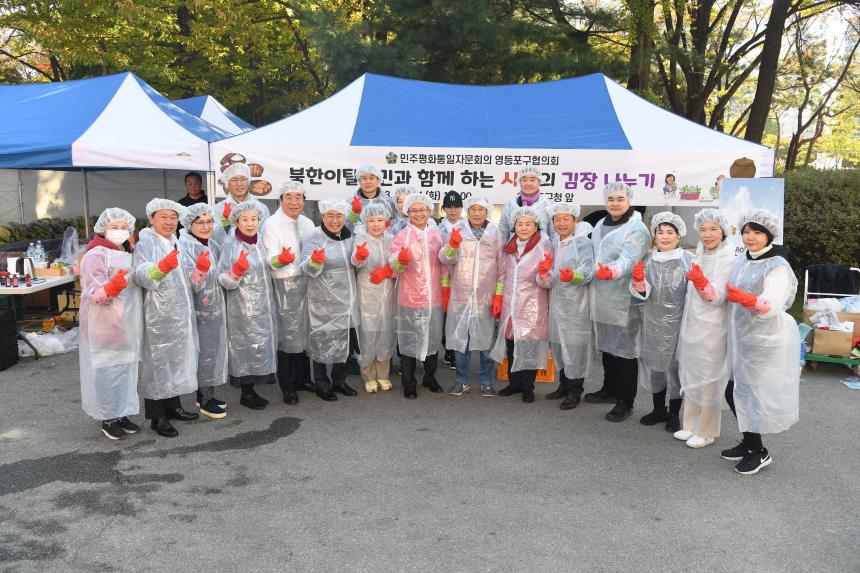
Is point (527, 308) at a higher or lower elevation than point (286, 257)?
lower

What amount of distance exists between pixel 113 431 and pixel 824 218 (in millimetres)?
8587

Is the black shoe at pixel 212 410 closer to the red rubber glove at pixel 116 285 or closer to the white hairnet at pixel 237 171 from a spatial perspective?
the red rubber glove at pixel 116 285

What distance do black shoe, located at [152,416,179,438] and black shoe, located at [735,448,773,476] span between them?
11.6ft

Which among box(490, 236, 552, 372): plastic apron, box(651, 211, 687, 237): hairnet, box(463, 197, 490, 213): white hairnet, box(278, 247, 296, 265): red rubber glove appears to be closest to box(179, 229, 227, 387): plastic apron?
box(278, 247, 296, 265): red rubber glove

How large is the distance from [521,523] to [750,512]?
1.21 m

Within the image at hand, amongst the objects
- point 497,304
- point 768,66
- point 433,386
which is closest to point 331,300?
point 433,386

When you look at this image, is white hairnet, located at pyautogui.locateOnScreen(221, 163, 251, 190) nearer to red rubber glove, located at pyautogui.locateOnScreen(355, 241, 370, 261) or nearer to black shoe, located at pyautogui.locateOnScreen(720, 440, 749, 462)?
red rubber glove, located at pyautogui.locateOnScreen(355, 241, 370, 261)

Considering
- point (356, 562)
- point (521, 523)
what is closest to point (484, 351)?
point (521, 523)

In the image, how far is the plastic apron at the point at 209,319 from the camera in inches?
164

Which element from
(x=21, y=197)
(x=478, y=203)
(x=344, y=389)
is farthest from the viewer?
(x=21, y=197)

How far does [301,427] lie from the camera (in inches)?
171

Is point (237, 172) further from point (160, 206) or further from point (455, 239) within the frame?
point (455, 239)

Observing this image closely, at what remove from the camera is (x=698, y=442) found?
405 centimetres

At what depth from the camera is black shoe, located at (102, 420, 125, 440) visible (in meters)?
4.09
